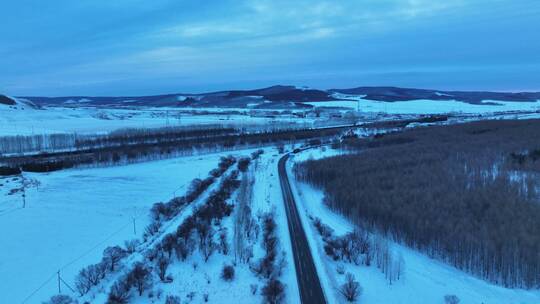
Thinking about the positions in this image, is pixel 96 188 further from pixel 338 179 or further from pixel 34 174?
pixel 338 179

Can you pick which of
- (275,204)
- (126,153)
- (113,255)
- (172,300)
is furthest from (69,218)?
(126,153)

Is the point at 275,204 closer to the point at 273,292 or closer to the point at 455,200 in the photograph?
the point at 455,200

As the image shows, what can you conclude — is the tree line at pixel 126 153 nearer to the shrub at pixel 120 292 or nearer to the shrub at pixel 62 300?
the shrub at pixel 62 300

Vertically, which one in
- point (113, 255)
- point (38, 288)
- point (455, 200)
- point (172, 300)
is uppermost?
point (455, 200)

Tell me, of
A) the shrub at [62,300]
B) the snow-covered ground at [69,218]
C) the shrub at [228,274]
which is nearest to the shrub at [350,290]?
the shrub at [228,274]

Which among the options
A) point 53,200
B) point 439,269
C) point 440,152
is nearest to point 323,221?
point 439,269

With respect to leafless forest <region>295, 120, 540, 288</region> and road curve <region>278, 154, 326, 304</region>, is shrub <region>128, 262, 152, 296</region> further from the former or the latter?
leafless forest <region>295, 120, 540, 288</region>
